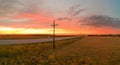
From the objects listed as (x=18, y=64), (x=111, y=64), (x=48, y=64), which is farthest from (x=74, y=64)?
(x=18, y=64)

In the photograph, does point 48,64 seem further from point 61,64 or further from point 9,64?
point 9,64

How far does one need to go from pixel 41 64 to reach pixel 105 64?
18.6 feet

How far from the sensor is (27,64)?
16.8m

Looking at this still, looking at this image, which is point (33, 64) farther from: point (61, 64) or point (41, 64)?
point (61, 64)

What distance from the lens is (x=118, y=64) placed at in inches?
672

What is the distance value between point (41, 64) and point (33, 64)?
76cm

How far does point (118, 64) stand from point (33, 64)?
24.9ft

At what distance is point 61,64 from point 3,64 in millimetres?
5037

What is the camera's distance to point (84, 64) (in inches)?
659

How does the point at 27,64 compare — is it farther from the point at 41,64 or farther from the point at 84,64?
the point at 84,64

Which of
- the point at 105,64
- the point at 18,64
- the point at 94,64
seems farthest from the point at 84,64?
the point at 18,64

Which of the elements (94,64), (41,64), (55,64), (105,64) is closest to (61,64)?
(55,64)

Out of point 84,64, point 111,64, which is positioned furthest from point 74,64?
Answer: point 111,64

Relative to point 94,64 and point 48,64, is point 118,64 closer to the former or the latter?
point 94,64
